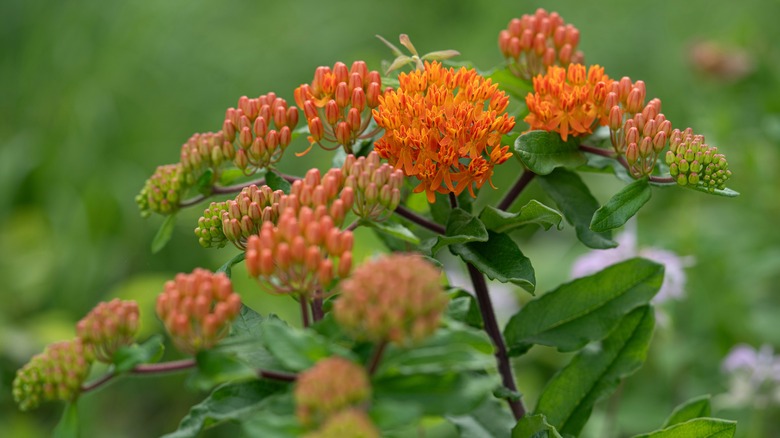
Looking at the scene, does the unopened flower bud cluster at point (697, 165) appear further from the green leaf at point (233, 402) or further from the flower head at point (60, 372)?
the flower head at point (60, 372)

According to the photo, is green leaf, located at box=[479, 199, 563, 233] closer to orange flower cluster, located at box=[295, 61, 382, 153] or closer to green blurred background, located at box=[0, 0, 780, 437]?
orange flower cluster, located at box=[295, 61, 382, 153]

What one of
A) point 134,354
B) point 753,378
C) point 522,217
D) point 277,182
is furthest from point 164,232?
point 753,378

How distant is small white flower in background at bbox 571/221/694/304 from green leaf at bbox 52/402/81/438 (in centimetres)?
155

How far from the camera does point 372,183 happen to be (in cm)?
119

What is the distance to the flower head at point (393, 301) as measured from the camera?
2.94ft

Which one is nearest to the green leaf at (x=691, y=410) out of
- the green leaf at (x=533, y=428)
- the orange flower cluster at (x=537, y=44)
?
the green leaf at (x=533, y=428)

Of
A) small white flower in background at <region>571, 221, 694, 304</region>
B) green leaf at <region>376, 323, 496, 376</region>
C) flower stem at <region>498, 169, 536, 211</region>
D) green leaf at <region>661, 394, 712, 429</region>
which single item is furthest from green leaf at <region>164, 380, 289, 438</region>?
small white flower in background at <region>571, 221, 694, 304</region>

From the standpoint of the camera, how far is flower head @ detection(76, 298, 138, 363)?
1.11 m

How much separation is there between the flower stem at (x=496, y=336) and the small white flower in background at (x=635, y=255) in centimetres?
97

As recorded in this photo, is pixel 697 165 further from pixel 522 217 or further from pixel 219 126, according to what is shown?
pixel 219 126

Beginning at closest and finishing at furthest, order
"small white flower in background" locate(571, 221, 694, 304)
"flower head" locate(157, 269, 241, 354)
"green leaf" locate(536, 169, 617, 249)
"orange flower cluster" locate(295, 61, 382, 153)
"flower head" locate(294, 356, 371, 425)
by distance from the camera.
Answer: "flower head" locate(294, 356, 371, 425)
"flower head" locate(157, 269, 241, 354)
"orange flower cluster" locate(295, 61, 382, 153)
"green leaf" locate(536, 169, 617, 249)
"small white flower in background" locate(571, 221, 694, 304)

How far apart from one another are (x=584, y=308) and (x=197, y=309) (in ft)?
2.31

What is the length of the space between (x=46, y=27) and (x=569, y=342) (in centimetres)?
472

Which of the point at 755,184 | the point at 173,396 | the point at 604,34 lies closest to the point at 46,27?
the point at 173,396
